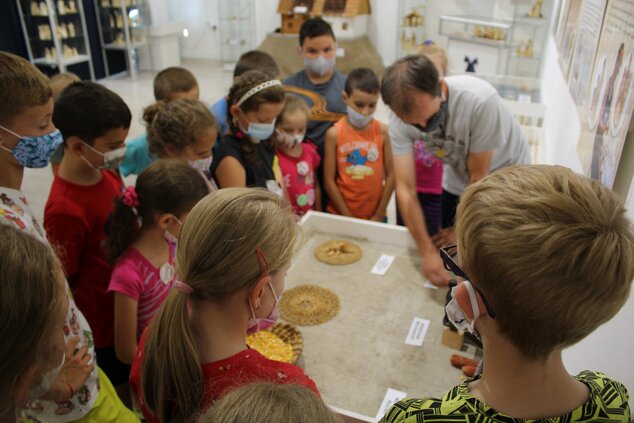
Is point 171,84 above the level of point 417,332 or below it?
above

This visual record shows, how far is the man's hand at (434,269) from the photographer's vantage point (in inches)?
84.1

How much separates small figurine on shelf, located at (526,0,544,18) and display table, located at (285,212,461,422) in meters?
5.12

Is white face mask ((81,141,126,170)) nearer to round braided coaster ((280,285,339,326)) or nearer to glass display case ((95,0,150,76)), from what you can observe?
round braided coaster ((280,285,339,326))

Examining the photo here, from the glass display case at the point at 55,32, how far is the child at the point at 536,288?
8.59 m

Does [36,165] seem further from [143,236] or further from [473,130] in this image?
[473,130]

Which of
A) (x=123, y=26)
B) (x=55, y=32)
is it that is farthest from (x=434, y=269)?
(x=123, y=26)

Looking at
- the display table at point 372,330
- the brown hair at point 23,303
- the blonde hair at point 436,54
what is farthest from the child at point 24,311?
the blonde hair at point 436,54

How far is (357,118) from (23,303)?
2324mm

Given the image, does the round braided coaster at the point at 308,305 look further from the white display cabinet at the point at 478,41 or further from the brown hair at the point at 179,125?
the white display cabinet at the point at 478,41

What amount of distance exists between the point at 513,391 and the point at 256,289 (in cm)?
56

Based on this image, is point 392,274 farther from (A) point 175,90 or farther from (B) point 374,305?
(A) point 175,90

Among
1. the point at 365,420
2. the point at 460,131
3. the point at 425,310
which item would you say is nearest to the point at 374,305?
the point at 425,310

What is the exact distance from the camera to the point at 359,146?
2.90m

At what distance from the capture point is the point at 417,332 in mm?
1860
